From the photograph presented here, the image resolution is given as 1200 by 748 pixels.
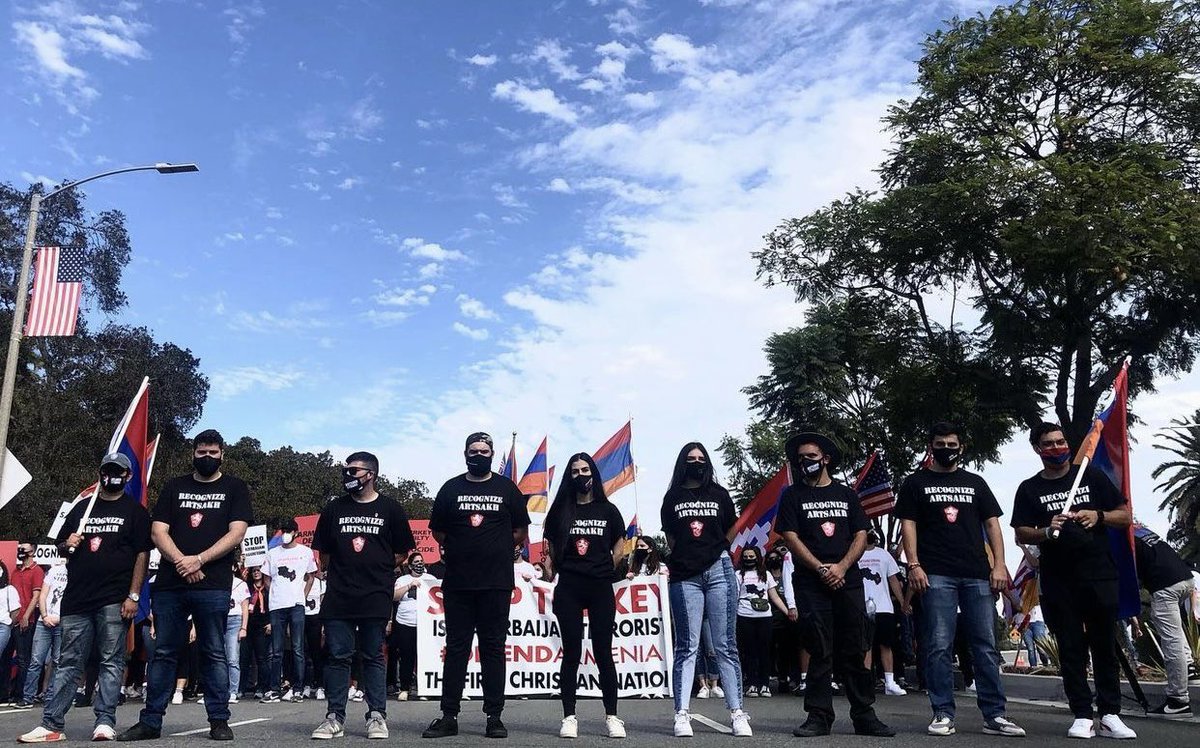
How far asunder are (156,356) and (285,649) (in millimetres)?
36696

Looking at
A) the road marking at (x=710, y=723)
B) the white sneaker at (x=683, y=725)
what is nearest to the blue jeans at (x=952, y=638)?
the road marking at (x=710, y=723)

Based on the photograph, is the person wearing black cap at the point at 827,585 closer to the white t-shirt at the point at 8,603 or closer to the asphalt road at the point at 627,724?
the asphalt road at the point at 627,724

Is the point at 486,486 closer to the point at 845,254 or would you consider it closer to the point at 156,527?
the point at 156,527

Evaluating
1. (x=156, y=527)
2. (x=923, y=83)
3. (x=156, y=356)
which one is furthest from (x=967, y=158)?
(x=156, y=356)

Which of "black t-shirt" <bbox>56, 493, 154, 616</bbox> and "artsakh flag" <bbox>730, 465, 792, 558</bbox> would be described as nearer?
"black t-shirt" <bbox>56, 493, 154, 616</bbox>

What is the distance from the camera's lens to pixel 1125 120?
2286cm

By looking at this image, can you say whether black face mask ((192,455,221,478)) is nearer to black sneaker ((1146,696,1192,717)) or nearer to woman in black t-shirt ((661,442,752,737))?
woman in black t-shirt ((661,442,752,737))

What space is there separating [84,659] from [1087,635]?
7.11 m

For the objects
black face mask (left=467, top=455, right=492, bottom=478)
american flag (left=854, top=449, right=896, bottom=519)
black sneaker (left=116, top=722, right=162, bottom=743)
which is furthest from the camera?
american flag (left=854, top=449, right=896, bottom=519)

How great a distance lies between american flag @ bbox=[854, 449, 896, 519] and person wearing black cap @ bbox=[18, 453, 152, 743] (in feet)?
32.2

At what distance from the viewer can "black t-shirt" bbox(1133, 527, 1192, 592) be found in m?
8.41

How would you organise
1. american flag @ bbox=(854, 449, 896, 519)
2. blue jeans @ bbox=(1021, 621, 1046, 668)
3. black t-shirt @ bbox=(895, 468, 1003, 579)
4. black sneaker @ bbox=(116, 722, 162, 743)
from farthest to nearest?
1. blue jeans @ bbox=(1021, 621, 1046, 668)
2. american flag @ bbox=(854, 449, 896, 519)
3. black t-shirt @ bbox=(895, 468, 1003, 579)
4. black sneaker @ bbox=(116, 722, 162, 743)

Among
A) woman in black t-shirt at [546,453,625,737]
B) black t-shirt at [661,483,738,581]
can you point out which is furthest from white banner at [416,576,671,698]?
black t-shirt at [661,483,738,581]

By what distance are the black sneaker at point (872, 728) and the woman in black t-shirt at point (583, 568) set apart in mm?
1664
